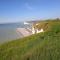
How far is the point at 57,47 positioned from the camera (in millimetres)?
9164

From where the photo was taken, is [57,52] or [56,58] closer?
[56,58]

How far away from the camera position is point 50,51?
27.6 feet

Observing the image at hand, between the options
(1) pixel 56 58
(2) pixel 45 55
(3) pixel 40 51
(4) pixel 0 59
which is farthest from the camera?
(4) pixel 0 59

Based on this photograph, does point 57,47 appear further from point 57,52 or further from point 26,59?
point 26,59

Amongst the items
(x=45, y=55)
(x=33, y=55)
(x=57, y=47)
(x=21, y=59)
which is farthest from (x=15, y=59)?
(x=57, y=47)

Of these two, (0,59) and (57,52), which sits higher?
(57,52)

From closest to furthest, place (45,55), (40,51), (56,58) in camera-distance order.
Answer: (56,58) → (45,55) → (40,51)

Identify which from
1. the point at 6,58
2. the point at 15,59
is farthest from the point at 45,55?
the point at 6,58

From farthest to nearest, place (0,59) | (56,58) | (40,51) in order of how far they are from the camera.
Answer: (0,59) < (40,51) < (56,58)

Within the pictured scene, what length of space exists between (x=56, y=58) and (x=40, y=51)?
4.77 feet

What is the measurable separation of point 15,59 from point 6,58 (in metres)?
0.87

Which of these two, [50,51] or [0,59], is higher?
[50,51]

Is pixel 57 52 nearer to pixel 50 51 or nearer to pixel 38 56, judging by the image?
pixel 50 51

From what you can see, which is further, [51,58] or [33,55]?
[33,55]
